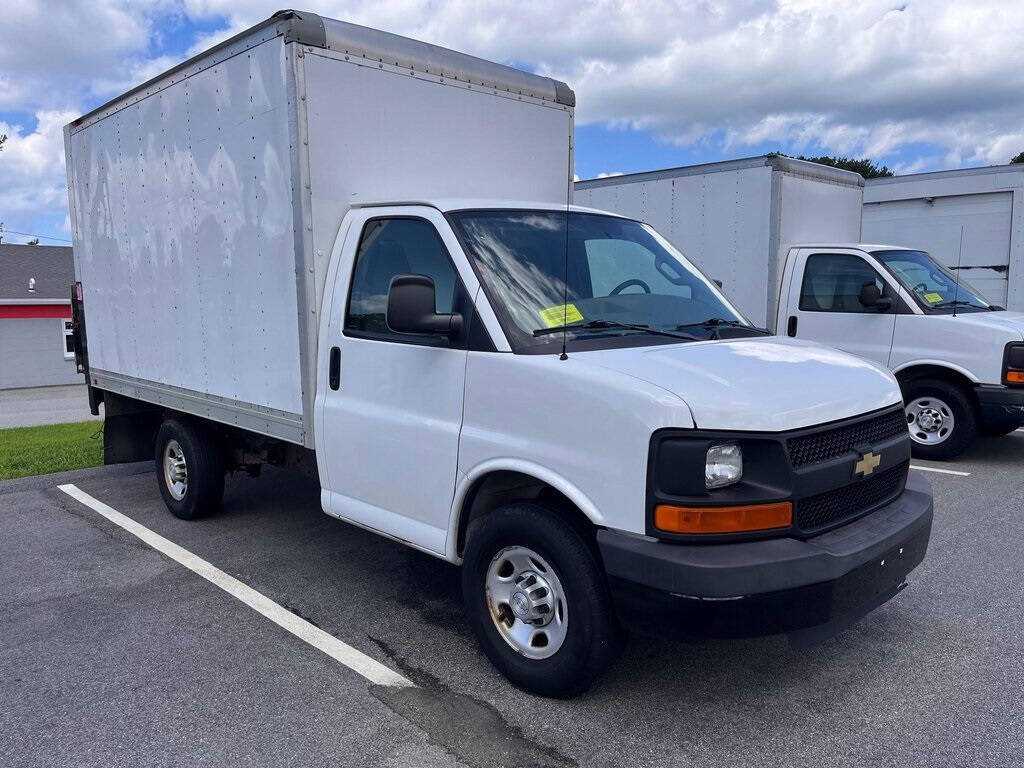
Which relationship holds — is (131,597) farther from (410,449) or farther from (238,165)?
(238,165)

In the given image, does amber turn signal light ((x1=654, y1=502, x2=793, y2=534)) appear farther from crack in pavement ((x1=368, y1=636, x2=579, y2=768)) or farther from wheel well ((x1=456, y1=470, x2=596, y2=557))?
crack in pavement ((x1=368, y1=636, x2=579, y2=768))

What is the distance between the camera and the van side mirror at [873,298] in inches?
325

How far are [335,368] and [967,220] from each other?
1258cm

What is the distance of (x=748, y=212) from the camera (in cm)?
909

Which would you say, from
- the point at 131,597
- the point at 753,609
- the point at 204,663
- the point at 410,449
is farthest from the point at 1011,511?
the point at 131,597

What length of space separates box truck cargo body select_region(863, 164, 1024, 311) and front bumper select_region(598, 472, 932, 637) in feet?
37.3

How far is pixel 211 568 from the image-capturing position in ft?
17.4

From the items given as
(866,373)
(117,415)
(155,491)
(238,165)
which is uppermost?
(238,165)

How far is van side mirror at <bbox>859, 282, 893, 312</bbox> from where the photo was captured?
8266 mm

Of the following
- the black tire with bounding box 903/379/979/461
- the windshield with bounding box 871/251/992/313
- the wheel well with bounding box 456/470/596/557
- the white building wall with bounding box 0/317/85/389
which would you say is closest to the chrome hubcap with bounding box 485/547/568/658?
the wheel well with bounding box 456/470/596/557

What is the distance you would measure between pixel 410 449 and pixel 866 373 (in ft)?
7.05

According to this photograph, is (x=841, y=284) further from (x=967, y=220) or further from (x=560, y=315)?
(x=967, y=220)

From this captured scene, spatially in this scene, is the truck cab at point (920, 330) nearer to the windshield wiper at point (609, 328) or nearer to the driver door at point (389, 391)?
the windshield wiper at point (609, 328)

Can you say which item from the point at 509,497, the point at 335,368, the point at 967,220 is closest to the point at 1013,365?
the point at 509,497
